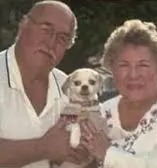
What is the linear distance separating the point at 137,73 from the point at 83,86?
20.4 inches

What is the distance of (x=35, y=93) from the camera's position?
341 cm

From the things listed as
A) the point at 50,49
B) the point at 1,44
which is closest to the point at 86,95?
the point at 50,49

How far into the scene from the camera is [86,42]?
883 centimetres

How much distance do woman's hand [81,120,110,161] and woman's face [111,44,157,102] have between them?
21cm

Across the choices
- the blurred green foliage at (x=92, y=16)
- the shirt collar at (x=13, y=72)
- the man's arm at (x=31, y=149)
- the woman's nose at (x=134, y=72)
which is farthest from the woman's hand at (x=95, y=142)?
the blurred green foliage at (x=92, y=16)

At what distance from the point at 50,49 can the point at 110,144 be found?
0.53 m

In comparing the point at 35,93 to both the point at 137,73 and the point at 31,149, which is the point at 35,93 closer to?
the point at 31,149

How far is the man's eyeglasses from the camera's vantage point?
11.0 ft

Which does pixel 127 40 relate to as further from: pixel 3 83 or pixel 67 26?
pixel 3 83

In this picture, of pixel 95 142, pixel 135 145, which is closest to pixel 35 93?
pixel 95 142

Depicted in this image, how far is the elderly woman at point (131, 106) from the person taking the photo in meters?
3.06

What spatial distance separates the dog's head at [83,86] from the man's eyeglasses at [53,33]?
0.78 feet

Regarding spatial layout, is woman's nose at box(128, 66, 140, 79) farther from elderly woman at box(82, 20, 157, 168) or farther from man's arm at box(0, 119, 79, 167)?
man's arm at box(0, 119, 79, 167)

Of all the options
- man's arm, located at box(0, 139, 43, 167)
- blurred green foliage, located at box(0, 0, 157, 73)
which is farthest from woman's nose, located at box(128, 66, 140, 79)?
blurred green foliage, located at box(0, 0, 157, 73)
